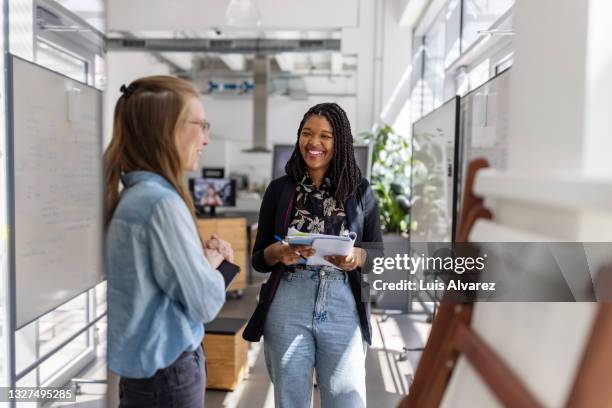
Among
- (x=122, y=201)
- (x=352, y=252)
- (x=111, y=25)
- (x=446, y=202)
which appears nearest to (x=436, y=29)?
(x=446, y=202)

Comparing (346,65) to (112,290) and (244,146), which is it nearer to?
(244,146)

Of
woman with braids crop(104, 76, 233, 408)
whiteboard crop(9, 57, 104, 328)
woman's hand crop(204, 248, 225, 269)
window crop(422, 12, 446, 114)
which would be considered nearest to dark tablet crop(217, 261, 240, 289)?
woman's hand crop(204, 248, 225, 269)

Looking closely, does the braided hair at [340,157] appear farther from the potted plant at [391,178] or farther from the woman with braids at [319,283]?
the potted plant at [391,178]

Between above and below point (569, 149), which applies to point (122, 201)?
below

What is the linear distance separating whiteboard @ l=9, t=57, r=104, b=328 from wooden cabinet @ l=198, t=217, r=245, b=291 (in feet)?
11.4

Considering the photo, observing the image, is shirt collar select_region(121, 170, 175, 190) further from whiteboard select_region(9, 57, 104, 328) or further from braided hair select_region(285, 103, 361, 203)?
whiteboard select_region(9, 57, 104, 328)

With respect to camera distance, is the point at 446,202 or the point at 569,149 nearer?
the point at 569,149

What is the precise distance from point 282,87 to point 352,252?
9138mm

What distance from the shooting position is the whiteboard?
1945mm

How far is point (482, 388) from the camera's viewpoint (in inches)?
38.6

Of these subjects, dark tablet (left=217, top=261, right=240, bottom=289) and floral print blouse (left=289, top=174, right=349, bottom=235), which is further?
floral print blouse (left=289, top=174, right=349, bottom=235)

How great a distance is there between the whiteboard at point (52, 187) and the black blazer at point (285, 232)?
2.33 ft

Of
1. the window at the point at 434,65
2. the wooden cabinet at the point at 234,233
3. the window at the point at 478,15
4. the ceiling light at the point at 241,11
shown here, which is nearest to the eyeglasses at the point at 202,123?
the window at the point at 478,15

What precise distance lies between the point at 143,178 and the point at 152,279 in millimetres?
239
